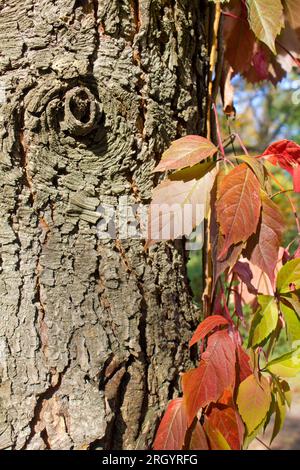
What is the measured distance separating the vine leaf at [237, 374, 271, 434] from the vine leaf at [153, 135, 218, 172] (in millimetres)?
395

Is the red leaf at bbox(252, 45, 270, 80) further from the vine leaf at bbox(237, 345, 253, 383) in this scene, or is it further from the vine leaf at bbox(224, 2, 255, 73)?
the vine leaf at bbox(237, 345, 253, 383)

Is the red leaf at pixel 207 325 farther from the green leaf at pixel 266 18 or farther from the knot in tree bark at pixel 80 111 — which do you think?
the green leaf at pixel 266 18

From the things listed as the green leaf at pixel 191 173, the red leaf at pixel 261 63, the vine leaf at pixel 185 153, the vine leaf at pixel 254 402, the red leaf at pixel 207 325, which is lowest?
the vine leaf at pixel 254 402

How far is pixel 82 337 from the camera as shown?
2.90ft

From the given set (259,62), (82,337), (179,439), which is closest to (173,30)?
(259,62)

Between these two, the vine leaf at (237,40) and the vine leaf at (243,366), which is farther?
the vine leaf at (237,40)

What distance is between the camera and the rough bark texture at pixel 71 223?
867mm

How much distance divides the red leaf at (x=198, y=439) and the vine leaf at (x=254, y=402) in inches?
3.5

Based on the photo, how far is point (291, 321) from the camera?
88 cm

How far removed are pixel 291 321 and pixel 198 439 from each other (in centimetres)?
27

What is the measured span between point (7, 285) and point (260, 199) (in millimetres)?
463

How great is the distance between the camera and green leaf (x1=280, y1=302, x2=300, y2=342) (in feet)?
2.88
